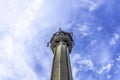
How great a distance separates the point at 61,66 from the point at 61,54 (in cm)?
536

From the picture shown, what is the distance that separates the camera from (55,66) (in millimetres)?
42125

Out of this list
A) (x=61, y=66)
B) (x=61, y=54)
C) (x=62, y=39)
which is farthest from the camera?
(x=62, y=39)

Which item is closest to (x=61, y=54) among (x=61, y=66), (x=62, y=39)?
(x=61, y=66)

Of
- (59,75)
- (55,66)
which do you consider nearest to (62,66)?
(55,66)

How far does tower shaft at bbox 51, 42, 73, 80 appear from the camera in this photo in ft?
126

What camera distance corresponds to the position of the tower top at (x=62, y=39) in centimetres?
5406

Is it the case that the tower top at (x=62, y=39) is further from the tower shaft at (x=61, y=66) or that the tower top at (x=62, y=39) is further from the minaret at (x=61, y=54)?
the tower shaft at (x=61, y=66)

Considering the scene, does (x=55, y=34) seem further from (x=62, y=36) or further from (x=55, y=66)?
(x=55, y=66)

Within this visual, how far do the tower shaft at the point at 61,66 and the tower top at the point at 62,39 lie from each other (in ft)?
9.48

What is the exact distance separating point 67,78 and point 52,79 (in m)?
2.00

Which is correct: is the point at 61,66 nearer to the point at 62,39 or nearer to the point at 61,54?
the point at 61,54

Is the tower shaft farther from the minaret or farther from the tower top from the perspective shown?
the tower top

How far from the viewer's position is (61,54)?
1838 inches

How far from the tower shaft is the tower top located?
289cm
